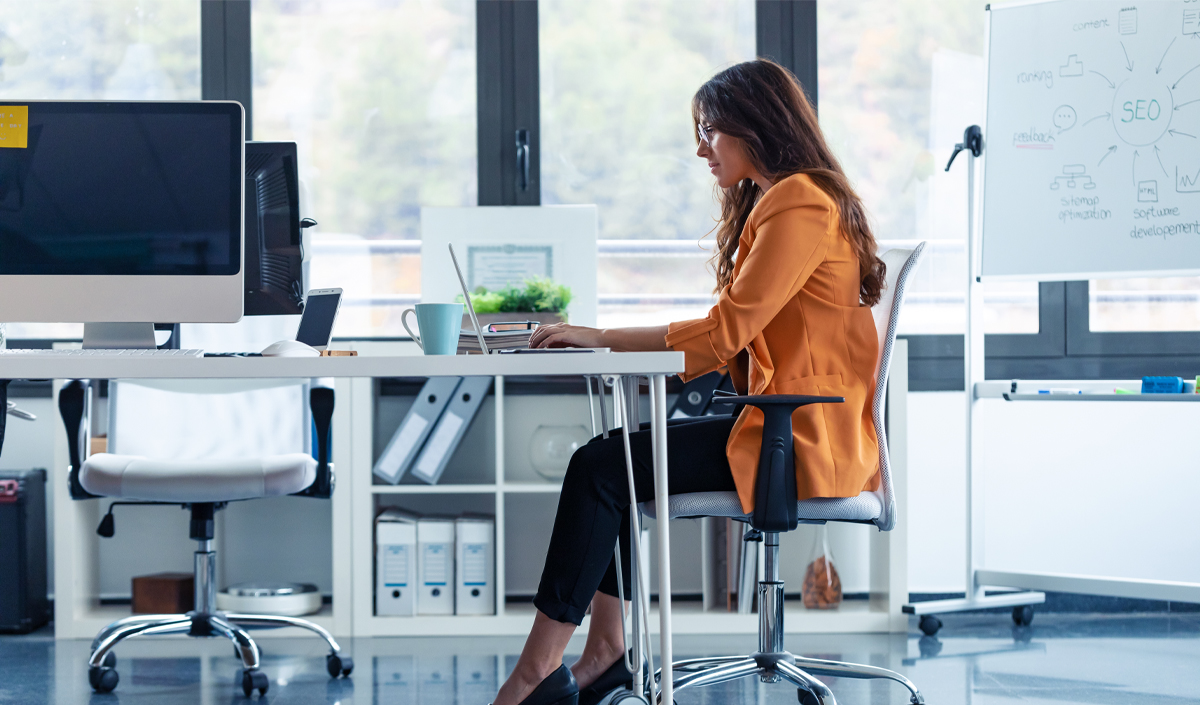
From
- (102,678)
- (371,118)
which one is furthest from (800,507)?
(371,118)

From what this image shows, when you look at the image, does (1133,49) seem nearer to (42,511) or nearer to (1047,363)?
(1047,363)

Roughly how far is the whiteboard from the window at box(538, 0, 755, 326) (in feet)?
2.92

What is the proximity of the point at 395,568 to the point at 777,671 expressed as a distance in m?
1.31

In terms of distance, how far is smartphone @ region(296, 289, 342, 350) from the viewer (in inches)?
65.9

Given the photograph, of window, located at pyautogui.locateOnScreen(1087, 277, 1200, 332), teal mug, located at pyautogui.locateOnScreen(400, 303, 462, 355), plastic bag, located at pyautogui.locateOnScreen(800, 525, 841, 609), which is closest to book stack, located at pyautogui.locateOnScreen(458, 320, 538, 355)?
teal mug, located at pyautogui.locateOnScreen(400, 303, 462, 355)

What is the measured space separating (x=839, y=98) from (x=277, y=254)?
200 centimetres

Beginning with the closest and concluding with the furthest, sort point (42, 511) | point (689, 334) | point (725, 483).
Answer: point (689, 334), point (725, 483), point (42, 511)

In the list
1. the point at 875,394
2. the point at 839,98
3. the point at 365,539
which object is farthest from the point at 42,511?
the point at 839,98

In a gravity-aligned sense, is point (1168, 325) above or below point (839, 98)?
below

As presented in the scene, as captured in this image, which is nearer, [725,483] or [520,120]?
[725,483]

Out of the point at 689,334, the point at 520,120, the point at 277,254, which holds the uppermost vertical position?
the point at 520,120

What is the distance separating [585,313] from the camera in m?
3.02

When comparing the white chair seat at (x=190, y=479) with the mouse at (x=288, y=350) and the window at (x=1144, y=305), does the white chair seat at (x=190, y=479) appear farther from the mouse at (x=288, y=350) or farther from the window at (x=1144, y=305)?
the window at (x=1144, y=305)

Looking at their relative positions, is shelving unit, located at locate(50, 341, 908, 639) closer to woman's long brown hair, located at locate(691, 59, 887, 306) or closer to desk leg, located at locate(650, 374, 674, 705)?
woman's long brown hair, located at locate(691, 59, 887, 306)
